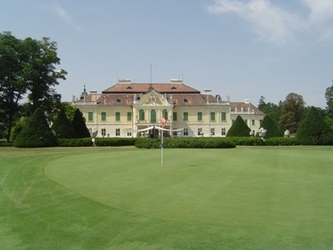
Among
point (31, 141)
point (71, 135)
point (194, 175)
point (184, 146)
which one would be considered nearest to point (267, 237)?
point (194, 175)

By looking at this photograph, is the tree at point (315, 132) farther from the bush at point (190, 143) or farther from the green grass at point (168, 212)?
the green grass at point (168, 212)

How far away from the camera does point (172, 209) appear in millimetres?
7926

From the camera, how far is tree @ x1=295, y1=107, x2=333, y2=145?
138 feet

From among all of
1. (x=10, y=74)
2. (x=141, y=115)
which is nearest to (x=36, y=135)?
(x=10, y=74)

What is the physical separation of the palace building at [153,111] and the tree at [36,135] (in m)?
32.9

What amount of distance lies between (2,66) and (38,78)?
527 cm

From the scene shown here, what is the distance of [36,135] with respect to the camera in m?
37.9

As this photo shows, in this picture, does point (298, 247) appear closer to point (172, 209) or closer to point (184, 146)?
point (172, 209)

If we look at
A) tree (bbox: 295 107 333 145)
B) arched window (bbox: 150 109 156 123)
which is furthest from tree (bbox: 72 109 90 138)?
arched window (bbox: 150 109 156 123)

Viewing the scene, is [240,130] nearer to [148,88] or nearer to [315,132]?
[315,132]

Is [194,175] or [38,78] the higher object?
[38,78]

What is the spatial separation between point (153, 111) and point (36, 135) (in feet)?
115

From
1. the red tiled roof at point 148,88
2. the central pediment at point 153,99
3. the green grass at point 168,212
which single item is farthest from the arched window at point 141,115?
the green grass at point 168,212

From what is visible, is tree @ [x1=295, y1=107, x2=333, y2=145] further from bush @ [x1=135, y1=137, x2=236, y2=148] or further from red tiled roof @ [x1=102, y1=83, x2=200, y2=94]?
red tiled roof @ [x1=102, y1=83, x2=200, y2=94]
